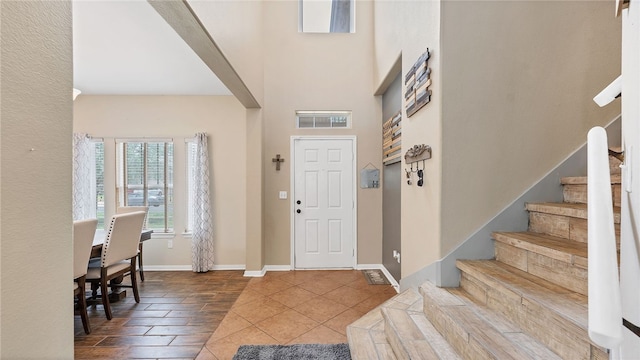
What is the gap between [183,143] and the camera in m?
4.46

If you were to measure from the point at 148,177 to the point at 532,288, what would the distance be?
4.96 meters

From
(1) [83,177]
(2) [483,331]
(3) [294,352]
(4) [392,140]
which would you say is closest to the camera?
(2) [483,331]

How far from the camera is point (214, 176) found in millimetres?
4457

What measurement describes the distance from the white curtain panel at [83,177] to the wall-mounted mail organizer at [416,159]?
187 inches

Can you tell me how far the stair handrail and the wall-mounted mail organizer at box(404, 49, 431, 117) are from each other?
158 cm

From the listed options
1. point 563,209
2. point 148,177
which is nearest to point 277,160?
point 148,177

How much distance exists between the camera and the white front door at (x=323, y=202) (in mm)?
4281

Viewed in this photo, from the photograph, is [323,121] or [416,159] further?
[323,121]

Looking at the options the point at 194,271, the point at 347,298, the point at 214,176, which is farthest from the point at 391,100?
the point at 194,271

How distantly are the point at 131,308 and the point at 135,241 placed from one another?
0.73 metres

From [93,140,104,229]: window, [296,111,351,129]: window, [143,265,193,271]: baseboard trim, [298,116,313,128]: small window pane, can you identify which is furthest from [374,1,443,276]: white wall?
[93,140,104,229]: window

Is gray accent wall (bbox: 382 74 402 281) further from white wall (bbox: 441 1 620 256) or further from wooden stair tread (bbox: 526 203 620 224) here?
wooden stair tread (bbox: 526 203 620 224)

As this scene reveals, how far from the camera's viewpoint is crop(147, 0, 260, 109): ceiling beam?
1.68 m

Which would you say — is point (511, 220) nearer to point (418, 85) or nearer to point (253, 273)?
point (418, 85)
